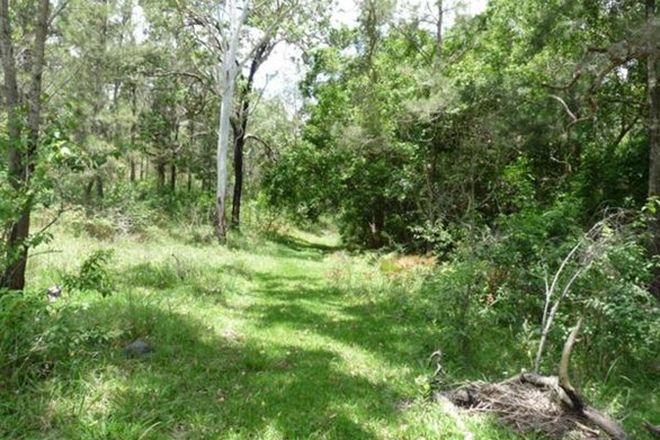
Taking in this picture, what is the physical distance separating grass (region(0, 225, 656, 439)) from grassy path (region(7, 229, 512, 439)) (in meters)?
0.02

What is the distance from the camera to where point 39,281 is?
6.52 meters

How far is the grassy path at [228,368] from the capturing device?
138 inches

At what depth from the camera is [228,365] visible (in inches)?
189

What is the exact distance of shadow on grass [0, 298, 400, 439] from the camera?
3357 millimetres

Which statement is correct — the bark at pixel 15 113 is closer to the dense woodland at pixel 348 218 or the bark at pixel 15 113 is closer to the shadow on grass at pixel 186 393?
the dense woodland at pixel 348 218

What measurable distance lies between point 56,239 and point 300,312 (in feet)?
19.8

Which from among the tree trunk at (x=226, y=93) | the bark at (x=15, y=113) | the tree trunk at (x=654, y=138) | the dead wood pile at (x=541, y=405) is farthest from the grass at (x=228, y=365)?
the tree trunk at (x=226, y=93)

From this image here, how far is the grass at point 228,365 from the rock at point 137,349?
0.09m

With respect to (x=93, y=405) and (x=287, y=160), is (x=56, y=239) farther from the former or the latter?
(x=287, y=160)

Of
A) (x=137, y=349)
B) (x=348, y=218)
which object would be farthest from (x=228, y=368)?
(x=348, y=218)

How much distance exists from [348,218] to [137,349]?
1495cm

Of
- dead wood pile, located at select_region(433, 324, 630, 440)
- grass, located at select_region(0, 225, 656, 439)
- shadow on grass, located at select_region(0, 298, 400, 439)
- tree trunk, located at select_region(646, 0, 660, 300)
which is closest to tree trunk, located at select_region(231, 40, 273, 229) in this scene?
grass, located at select_region(0, 225, 656, 439)

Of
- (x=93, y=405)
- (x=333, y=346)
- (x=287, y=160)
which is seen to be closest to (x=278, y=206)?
(x=287, y=160)

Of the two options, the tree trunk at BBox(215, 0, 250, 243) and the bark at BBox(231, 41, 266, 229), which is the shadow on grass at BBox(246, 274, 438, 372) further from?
the bark at BBox(231, 41, 266, 229)
